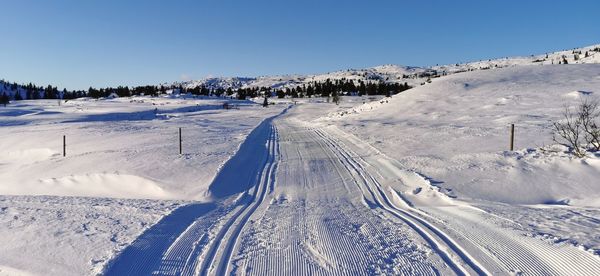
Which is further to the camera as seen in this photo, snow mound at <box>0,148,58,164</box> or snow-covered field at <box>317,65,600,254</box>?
snow mound at <box>0,148,58,164</box>

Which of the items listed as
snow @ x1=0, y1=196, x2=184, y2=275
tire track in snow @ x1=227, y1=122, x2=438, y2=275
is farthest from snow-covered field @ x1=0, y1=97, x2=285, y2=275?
tire track in snow @ x1=227, y1=122, x2=438, y2=275

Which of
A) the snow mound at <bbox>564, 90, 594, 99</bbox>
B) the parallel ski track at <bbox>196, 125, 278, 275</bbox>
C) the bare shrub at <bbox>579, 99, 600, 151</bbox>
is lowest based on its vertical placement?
the parallel ski track at <bbox>196, 125, 278, 275</bbox>

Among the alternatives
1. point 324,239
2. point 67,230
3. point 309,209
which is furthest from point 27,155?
point 324,239

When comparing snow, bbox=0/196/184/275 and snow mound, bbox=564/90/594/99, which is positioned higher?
snow mound, bbox=564/90/594/99

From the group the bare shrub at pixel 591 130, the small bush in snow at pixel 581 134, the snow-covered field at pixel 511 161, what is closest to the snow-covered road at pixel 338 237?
the snow-covered field at pixel 511 161

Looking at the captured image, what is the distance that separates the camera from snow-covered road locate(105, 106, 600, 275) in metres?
5.23

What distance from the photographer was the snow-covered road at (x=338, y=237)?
523 centimetres

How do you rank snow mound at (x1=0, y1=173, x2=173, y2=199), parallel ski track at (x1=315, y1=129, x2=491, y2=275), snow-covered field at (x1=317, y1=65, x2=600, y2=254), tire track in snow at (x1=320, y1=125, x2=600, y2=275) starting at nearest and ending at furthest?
tire track in snow at (x1=320, y1=125, x2=600, y2=275) < parallel ski track at (x1=315, y1=129, x2=491, y2=275) < snow-covered field at (x1=317, y1=65, x2=600, y2=254) < snow mound at (x1=0, y1=173, x2=173, y2=199)

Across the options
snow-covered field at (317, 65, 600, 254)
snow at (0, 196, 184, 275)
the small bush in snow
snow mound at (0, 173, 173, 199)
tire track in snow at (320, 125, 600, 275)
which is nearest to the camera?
tire track in snow at (320, 125, 600, 275)

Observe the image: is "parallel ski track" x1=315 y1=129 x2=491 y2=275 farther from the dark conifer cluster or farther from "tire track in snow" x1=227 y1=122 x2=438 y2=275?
the dark conifer cluster

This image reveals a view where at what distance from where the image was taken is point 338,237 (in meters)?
6.45

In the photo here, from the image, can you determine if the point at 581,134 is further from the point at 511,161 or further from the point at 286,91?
the point at 286,91

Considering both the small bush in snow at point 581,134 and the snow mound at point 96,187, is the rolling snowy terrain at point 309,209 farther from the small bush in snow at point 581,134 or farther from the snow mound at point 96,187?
the small bush in snow at point 581,134

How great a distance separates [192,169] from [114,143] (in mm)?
9142
